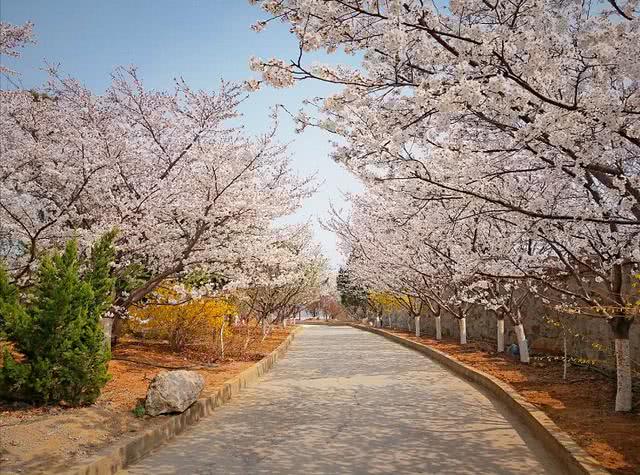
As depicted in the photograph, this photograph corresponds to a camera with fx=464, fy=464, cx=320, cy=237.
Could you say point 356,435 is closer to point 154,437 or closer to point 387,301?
point 154,437

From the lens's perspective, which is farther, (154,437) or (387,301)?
(387,301)

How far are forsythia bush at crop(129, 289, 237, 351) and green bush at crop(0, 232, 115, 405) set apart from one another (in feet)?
20.4

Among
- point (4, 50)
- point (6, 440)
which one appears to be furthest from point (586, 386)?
point (4, 50)

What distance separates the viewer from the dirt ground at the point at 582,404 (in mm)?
4696

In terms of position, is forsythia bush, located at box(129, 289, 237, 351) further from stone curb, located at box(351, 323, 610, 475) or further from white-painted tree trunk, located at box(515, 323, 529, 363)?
white-painted tree trunk, located at box(515, 323, 529, 363)

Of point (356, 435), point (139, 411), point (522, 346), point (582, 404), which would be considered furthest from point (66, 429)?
point (522, 346)

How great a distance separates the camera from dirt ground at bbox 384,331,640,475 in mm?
4696

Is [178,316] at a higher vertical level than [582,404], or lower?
higher

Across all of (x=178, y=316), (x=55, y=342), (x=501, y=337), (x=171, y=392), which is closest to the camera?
(x=55, y=342)

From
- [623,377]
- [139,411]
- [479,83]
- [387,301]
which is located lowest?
[139,411]

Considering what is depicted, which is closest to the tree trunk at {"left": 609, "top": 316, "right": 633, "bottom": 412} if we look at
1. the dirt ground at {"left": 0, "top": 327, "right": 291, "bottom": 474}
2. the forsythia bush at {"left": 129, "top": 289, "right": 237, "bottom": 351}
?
A: the dirt ground at {"left": 0, "top": 327, "right": 291, "bottom": 474}

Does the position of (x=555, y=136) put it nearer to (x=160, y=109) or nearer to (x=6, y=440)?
(x=6, y=440)

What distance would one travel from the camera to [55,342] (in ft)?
19.6

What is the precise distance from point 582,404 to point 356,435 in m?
3.71
